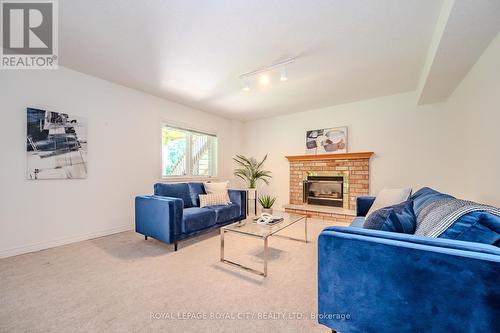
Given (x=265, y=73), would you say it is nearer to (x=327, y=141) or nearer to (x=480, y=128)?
(x=327, y=141)

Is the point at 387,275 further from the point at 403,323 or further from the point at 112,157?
the point at 112,157

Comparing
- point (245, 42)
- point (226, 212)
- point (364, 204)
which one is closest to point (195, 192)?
point (226, 212)

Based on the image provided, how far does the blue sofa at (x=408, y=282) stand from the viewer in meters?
0.90

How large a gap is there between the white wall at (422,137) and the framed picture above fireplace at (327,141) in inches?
5.0

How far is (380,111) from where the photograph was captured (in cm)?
416

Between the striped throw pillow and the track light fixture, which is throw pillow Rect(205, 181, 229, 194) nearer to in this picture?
the striped throw pillow

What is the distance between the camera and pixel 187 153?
4715mm

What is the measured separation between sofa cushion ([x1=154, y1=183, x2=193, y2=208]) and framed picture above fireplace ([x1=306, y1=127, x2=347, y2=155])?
2859mm

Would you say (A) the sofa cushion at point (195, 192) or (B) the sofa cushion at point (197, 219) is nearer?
(B) the sofa cushion at point (197, 219)

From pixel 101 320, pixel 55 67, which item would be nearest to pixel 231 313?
pixel 101 320

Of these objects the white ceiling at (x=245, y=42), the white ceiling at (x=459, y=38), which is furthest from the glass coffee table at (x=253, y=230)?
the white ceiling at (x=459, y=38)

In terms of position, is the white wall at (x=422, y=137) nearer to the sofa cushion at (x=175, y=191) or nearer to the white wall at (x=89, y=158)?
the sofa cushion at (x=175, y=191)

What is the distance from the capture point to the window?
4.34 m

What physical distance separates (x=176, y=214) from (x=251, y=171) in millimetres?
3064
